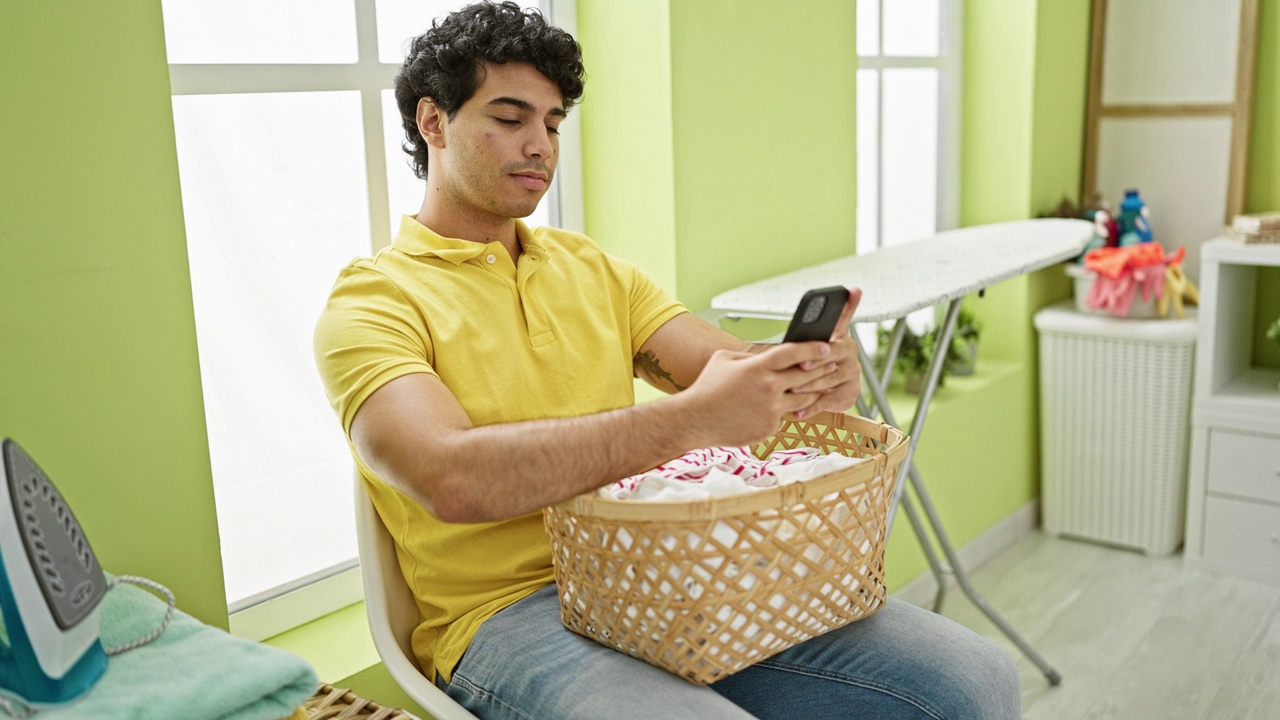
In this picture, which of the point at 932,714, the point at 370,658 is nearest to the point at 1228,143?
the point at 932,714

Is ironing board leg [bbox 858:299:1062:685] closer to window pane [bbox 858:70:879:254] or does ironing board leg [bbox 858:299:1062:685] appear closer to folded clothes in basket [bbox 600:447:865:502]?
window pane [bbox 858:70:879:254]

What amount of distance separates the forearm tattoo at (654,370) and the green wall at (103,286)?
63 centimetres

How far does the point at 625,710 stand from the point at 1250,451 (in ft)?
7.98

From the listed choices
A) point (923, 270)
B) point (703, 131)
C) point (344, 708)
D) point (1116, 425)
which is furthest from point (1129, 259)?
point (344, 708)

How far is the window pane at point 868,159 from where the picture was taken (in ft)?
9.53

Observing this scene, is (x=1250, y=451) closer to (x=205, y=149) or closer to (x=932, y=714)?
(x=932, y=714)

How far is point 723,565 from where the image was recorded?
114cm

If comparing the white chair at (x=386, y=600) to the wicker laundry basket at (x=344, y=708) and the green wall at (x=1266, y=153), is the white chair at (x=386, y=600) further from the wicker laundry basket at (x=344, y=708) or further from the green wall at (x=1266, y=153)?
the green wall at (x=1266, y=153)

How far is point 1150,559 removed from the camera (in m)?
3.24

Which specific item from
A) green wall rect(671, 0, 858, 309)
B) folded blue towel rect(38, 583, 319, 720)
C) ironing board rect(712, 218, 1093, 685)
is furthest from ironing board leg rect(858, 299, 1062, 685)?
folded blue towel rect(38, 583, 319, 720)

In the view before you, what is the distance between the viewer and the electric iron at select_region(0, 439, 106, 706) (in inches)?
35.8

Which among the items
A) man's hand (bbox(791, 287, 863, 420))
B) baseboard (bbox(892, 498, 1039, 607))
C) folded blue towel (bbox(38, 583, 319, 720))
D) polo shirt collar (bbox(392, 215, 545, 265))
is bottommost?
baseboard (bbox(892, 498, 1039, 607))

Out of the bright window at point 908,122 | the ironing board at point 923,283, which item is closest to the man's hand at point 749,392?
the ironing board at point 923,283

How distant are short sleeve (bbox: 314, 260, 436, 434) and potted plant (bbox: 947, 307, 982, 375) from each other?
2.05m
